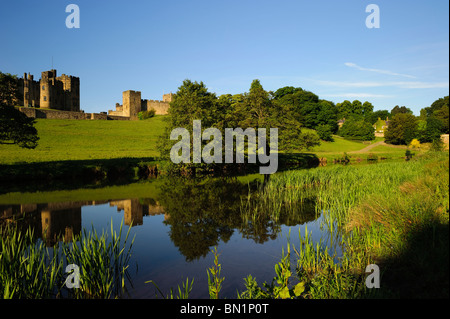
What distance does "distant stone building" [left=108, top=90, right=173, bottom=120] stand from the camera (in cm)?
8012

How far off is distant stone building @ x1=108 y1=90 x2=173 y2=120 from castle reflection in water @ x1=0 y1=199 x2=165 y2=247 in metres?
67.4

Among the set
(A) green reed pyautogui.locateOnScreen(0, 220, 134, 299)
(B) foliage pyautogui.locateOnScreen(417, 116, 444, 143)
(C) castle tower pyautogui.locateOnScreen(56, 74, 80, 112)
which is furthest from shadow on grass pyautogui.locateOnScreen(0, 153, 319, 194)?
(C) castle tower pyautogui.locateOnScreen(56, 74, 80, 112)

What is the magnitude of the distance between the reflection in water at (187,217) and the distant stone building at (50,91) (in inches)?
2401

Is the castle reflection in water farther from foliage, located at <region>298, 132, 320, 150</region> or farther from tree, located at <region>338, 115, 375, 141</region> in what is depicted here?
tree, located at <region>338, 115, 375, 141</region>

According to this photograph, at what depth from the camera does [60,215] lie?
1216cm

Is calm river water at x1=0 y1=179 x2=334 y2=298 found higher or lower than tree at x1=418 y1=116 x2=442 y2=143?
lower

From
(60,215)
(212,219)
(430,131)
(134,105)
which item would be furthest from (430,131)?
(134,105)

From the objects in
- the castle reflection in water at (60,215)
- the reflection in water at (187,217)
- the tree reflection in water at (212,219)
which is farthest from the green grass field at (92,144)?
the tree reflection in water at (212,219)

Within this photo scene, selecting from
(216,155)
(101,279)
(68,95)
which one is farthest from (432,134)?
(68,95)

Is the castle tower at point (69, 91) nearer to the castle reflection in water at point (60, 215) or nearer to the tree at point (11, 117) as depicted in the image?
the tree at point (11, 117)

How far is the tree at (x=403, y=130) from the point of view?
201 feet

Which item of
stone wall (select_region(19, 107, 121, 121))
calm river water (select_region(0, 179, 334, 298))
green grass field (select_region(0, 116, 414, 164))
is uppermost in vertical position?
stone wall (select_region(19, 107, 121, 121))
